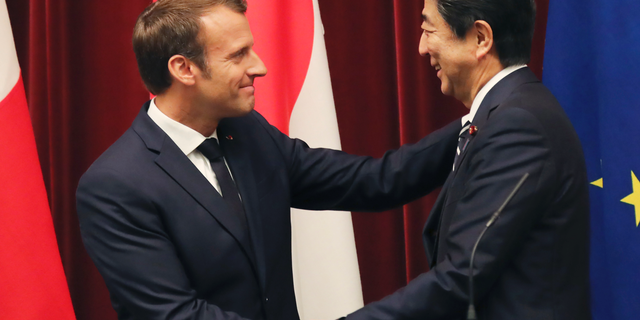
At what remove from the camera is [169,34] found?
4.98 feet

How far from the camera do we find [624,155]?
1.71 m

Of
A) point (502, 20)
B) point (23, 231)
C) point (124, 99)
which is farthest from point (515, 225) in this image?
point (124, 99)

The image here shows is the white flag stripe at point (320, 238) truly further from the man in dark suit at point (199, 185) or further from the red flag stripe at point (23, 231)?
the red flag stripe at point (23, 231)

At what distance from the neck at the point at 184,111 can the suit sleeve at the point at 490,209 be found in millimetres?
652

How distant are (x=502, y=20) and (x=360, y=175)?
61 centimetres

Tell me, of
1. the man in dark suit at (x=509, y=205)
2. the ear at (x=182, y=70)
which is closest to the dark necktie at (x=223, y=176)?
the ear at (x=182, y=70)

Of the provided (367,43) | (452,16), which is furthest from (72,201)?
(452,16)

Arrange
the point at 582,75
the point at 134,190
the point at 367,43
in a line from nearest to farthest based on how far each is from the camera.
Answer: the point at 134,190, the point at 582,75, the point at 367,43

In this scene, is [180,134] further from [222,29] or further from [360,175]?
[360,175]

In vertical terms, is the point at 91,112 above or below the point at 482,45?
below

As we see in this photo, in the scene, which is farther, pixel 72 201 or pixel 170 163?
pixel 72 201

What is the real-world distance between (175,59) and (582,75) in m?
1.19

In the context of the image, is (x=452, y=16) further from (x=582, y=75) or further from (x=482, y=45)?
(x=582, y=75)

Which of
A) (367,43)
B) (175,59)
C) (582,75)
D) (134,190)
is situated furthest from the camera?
(367,43)
